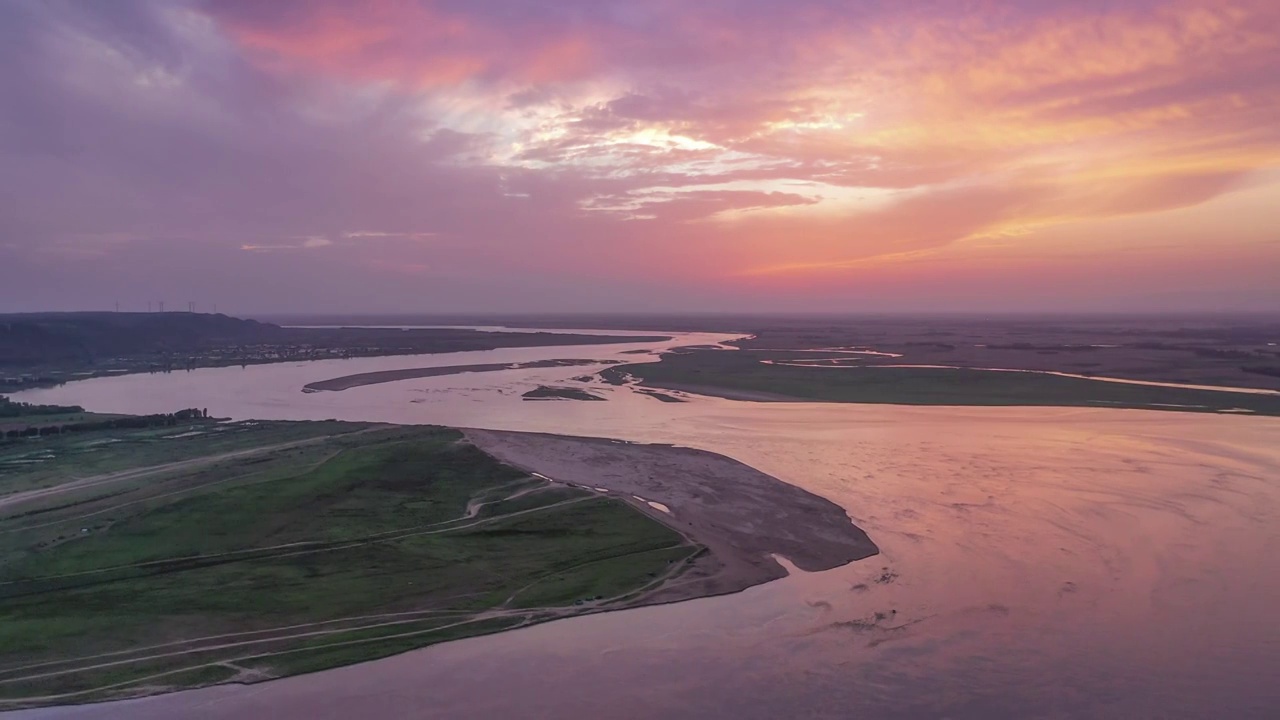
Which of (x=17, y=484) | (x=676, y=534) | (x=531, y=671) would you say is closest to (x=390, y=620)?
(x=531, y=671)

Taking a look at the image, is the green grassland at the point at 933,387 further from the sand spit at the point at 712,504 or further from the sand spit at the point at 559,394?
the sand spit at the point at 712,504

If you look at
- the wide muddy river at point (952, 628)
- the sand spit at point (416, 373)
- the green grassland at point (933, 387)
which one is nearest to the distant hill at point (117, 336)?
the sand spit at point (416, 373)

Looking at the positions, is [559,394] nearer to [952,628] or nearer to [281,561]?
[281,561]

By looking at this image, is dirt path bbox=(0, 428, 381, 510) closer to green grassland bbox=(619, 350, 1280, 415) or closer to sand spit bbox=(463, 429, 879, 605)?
sand spit bbox=(463, 429, 879, 605)

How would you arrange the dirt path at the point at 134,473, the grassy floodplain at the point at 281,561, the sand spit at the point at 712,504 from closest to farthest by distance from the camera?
the grassy floodplain at the point at 281,561 < the sand spit at the point at 712,504 < the dirt path at the point at 134,473

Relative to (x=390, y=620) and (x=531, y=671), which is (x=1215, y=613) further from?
(x=390, y=620)

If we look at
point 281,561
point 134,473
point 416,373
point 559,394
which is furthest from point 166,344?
point 281,561
